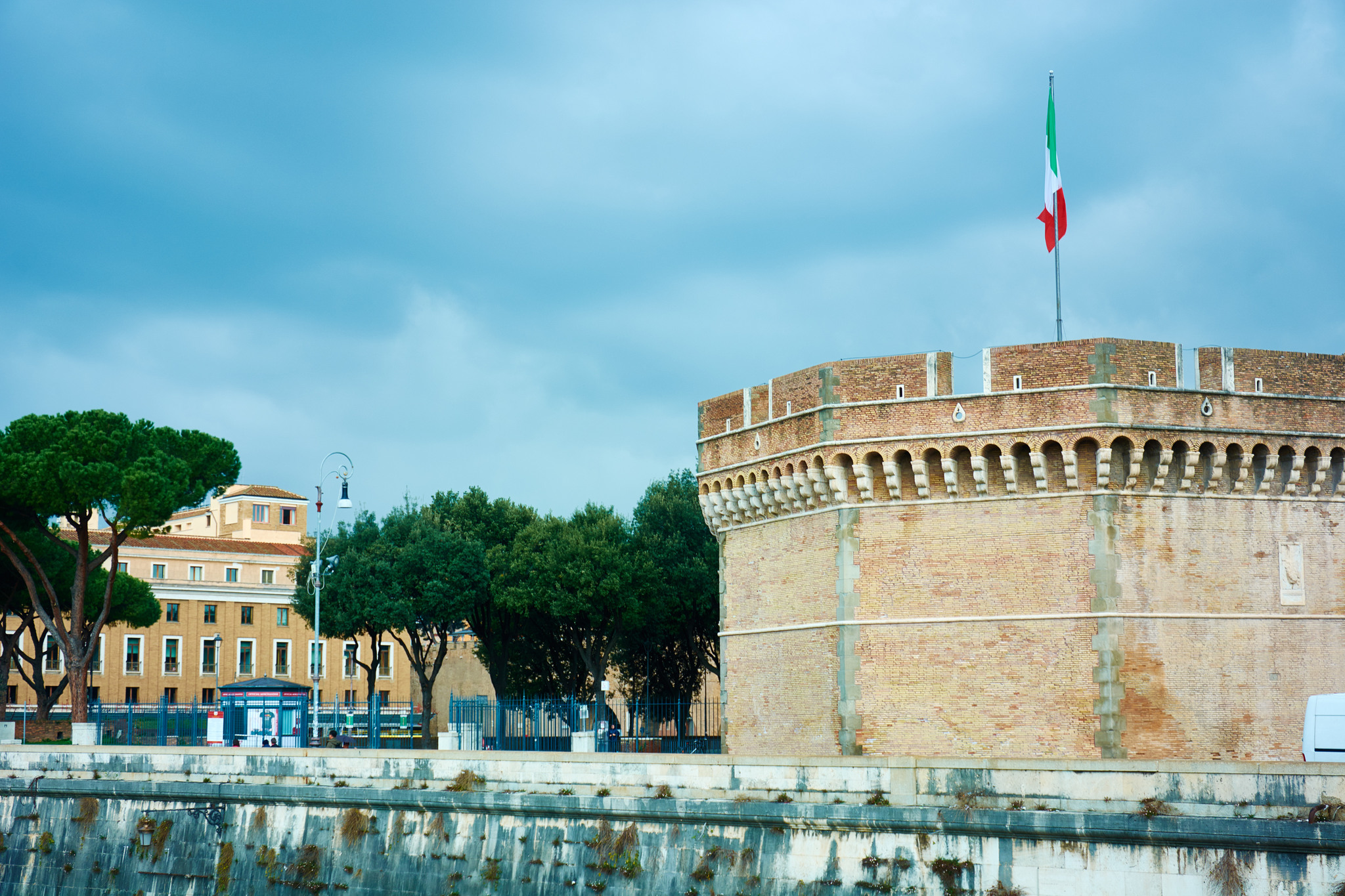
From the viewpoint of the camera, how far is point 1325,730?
54.5 ft

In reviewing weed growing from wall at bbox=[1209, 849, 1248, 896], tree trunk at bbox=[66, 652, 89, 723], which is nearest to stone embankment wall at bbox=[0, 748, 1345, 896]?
weed growing from wall at bbox=[1209, 849, 1248, 896]

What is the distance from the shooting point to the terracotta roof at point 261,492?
81000 mm

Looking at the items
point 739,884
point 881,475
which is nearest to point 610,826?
point 739,884

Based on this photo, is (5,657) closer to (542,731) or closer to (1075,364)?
(542,731)

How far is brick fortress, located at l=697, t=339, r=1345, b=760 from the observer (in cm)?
2173

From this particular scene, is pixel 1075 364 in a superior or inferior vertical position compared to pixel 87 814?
superior

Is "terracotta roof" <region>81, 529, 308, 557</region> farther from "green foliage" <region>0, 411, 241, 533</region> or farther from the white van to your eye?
the white van

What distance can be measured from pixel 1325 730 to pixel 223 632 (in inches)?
2590

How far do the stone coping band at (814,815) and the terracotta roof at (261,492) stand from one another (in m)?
56.8

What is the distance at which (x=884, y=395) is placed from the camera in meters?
23.3

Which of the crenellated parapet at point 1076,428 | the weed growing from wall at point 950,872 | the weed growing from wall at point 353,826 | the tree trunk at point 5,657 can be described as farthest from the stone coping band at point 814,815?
the tree trunk at point 5,657

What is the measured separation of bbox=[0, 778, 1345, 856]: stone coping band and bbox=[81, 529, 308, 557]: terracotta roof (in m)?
48.8

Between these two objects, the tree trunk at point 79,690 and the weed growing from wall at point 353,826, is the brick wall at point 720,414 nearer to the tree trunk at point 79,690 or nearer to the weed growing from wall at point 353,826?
the weed growing from wall at point 353,826

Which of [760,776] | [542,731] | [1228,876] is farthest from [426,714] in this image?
[1228,876]
